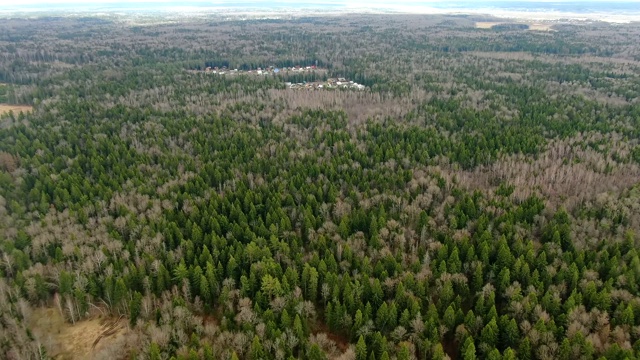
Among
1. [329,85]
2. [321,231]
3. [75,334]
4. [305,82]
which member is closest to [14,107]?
[305,82]

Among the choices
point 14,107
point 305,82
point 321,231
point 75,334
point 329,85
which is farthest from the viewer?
point 305,82

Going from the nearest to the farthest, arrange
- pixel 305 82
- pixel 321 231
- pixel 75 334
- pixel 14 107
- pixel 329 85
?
pixel 75 334 < pixel 321 231 < pixel 14 107 < pixel 329 85 < pixel 305 82

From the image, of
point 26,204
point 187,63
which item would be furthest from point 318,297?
point 187,63

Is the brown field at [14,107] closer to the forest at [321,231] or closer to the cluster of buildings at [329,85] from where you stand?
the forest at [321,231]

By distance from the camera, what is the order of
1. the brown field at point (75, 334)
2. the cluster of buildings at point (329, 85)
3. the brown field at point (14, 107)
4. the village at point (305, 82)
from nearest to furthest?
the brown field at point (75, 334)
the brown field at point (14, 107)
the cluster of buildings at point (329, 85)
the village at point (305, 82)

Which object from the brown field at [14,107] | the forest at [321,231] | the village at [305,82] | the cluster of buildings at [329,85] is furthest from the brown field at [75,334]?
the cluster of buildings at [329,85]

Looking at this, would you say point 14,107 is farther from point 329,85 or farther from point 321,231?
point 321,231

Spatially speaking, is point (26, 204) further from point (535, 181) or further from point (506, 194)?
point (535, 181)
